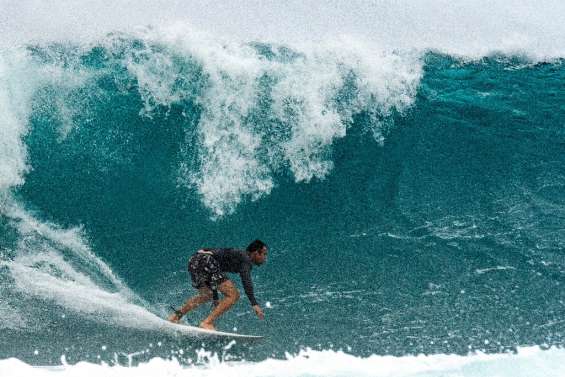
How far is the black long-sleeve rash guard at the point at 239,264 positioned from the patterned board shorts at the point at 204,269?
51 mm

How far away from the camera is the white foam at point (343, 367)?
5.50 m

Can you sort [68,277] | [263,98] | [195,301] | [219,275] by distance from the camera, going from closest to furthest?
[219,275] → [195,301] → [68,277] → [263,98]

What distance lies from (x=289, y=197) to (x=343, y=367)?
2441 mm

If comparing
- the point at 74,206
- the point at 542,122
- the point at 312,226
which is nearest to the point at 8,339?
the point at 74,206

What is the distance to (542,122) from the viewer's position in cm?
841

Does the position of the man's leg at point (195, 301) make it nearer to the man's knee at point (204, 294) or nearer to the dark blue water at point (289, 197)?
the man's knee at point (204, 294)

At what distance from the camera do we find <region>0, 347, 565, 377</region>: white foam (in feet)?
18.0

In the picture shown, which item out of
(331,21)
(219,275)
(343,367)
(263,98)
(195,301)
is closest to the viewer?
(343,367)

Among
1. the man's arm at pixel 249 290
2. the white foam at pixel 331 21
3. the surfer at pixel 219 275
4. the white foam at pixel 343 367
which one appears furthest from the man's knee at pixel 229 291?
the white foam at pixel 331 21

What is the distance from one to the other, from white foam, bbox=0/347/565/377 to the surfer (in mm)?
449

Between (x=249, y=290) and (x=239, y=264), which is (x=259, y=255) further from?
(x=249, y=290)

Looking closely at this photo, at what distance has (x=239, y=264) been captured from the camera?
228 inches

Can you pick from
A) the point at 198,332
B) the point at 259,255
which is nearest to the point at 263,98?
the point at 259,255

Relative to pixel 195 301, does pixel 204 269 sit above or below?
above
